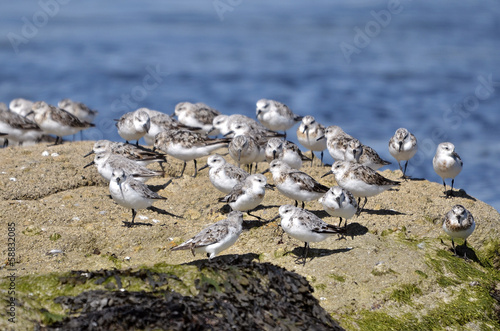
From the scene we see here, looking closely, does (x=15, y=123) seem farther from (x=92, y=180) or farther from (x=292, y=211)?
(x=292, y=211)

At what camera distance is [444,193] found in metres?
13.2

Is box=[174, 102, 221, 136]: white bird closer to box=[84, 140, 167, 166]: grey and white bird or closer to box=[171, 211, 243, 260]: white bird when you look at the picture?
box=[84, 140, 167, 166]: grey and white bird

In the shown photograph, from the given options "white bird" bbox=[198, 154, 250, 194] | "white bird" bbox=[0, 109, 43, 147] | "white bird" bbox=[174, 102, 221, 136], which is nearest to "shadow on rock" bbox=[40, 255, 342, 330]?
"white bird" bbox=[198, 154, 250, 194]

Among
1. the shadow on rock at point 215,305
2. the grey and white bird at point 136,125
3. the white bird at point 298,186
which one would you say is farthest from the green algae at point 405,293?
the grey and white bird at point 136,125

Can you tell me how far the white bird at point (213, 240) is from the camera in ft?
30.9

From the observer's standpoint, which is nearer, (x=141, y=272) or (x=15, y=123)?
(x=141, y=272)

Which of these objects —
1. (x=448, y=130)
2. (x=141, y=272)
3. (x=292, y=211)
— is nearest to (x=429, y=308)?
(x=292, y=211)

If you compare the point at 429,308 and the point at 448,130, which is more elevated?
the point at 429,308

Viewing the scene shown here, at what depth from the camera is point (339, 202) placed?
34.9 feet

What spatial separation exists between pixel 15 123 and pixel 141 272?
36.5 feet

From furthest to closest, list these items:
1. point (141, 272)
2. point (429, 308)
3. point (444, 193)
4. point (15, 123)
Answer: point (15, 123)
point (444, 193)
point (429, 308)
point (141, 272)

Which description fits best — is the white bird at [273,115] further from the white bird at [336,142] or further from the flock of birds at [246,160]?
the white bird at [336,142]

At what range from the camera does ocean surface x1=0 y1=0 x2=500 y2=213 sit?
29672 millimetres

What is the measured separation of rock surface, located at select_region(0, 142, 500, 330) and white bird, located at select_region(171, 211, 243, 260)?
1.25 ft
